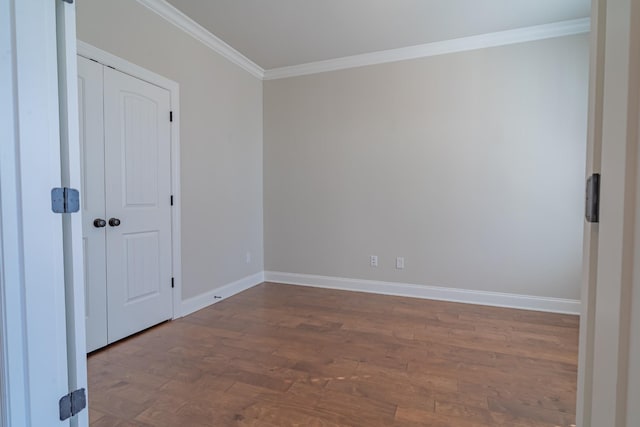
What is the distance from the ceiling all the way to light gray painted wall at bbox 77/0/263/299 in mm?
351

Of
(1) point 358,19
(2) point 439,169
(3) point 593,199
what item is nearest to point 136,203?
(1) point 358,19

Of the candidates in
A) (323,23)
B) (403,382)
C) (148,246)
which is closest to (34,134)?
(148,246)

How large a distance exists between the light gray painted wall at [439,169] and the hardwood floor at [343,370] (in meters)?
0.62

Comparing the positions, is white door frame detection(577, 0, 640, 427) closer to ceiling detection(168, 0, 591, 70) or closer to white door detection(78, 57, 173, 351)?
ceiling detection(168, 0, 591, 70)

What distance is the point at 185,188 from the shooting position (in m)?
3.05

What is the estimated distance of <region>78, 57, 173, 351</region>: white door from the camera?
2.27 meters

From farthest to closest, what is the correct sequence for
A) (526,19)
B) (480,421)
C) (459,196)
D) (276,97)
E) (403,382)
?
(276,97) < (459,196) < (526,19) < (403,382) < (480,421)

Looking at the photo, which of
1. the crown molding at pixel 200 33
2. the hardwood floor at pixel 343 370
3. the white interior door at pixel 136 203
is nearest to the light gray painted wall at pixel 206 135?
the crown molding at pixel 200 33

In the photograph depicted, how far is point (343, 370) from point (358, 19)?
2994 mm

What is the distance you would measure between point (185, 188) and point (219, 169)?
0.54m

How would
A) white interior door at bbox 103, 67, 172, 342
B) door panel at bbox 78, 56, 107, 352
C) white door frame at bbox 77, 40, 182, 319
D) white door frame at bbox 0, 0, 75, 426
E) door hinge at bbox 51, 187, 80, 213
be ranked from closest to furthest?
white door frame at bbox 0, 0, 75, 426 → door hinge at bbox 51, 187, 80, 213 → door panel at bbox 78, 56, 107, 352 → white interior door at bbox 103, 67, 172, 342 → white door frame at bbox 77, 40, 182, 319

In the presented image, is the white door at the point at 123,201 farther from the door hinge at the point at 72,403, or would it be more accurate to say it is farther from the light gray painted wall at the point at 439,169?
the light gray painted wall at the point at 439,169

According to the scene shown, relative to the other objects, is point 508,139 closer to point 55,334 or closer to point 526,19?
point 526,19

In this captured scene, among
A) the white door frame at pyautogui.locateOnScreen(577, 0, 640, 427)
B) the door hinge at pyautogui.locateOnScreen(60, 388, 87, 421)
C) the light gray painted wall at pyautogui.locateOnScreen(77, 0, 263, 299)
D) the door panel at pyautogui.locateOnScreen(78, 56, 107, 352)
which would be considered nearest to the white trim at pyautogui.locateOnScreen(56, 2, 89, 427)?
the door hinge at pyautogui.locateOnScreen(60, 388, 87, 421)
